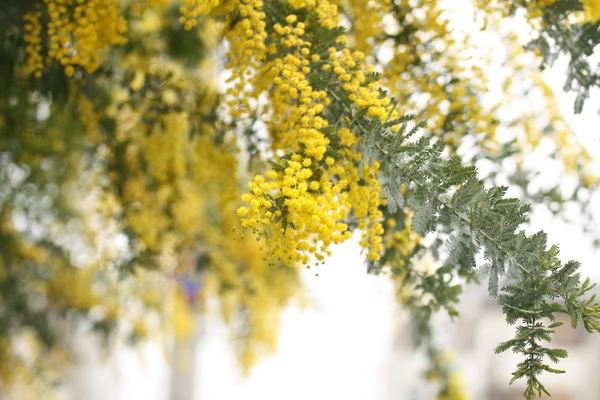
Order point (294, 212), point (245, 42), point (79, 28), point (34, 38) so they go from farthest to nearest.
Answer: point (34, 38), point (79, 28), point (245, 42), point (294, 212)

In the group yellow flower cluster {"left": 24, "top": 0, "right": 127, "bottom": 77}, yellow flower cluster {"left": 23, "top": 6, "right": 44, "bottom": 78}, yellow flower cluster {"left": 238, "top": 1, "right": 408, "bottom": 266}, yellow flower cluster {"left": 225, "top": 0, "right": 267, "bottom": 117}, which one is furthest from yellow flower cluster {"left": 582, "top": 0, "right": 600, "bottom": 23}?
yellow flower cluster {"left": 23, "top": 6, "right": 44, "bottom": 78}

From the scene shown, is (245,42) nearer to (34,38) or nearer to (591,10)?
(34,38)

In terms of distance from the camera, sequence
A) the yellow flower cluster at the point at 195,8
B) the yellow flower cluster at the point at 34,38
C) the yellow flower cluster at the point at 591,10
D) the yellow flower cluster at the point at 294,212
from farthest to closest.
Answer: the yellow flower cluster at the point at 34,38 → the yellow flower cluster at the point at 591,10 → the yellow flower cluster at the point at 195,8 → the yellow flower cluster at the point at 294,212

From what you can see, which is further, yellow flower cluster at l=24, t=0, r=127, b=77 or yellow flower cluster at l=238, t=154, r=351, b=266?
yellow flower cluster at l=24, t=0, r=127, b=77

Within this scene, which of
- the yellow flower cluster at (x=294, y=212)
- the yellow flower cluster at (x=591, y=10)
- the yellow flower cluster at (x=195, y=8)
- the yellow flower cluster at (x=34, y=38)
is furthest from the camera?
the yellow flower cluster at (x=34, y=38)

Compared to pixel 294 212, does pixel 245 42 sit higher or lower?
higher

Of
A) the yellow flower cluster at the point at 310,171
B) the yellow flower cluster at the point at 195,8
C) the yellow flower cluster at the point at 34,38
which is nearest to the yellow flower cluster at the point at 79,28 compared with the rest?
the yellow flower cluster at the point at 34,38

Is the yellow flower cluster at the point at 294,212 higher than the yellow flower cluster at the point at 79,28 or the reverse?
the reverse

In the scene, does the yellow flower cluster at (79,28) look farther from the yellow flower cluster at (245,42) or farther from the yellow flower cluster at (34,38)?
the yellow flower cluster at (245,42)

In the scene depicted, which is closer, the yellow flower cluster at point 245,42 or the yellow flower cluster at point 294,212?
the yellow flower cluster at point 294,212

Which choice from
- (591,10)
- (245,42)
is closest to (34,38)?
(245,42)

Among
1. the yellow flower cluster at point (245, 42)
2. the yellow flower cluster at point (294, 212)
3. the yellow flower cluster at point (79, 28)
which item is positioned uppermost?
the yellow flower cluster at point (79, 28)

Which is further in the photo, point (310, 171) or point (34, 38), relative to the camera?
point (34, 38)

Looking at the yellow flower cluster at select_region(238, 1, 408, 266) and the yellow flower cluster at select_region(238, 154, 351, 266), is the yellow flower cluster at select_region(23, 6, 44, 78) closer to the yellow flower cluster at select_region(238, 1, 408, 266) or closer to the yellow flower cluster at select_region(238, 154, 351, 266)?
the yellow flower cluster at select_region(238, 1, 408, 266)
